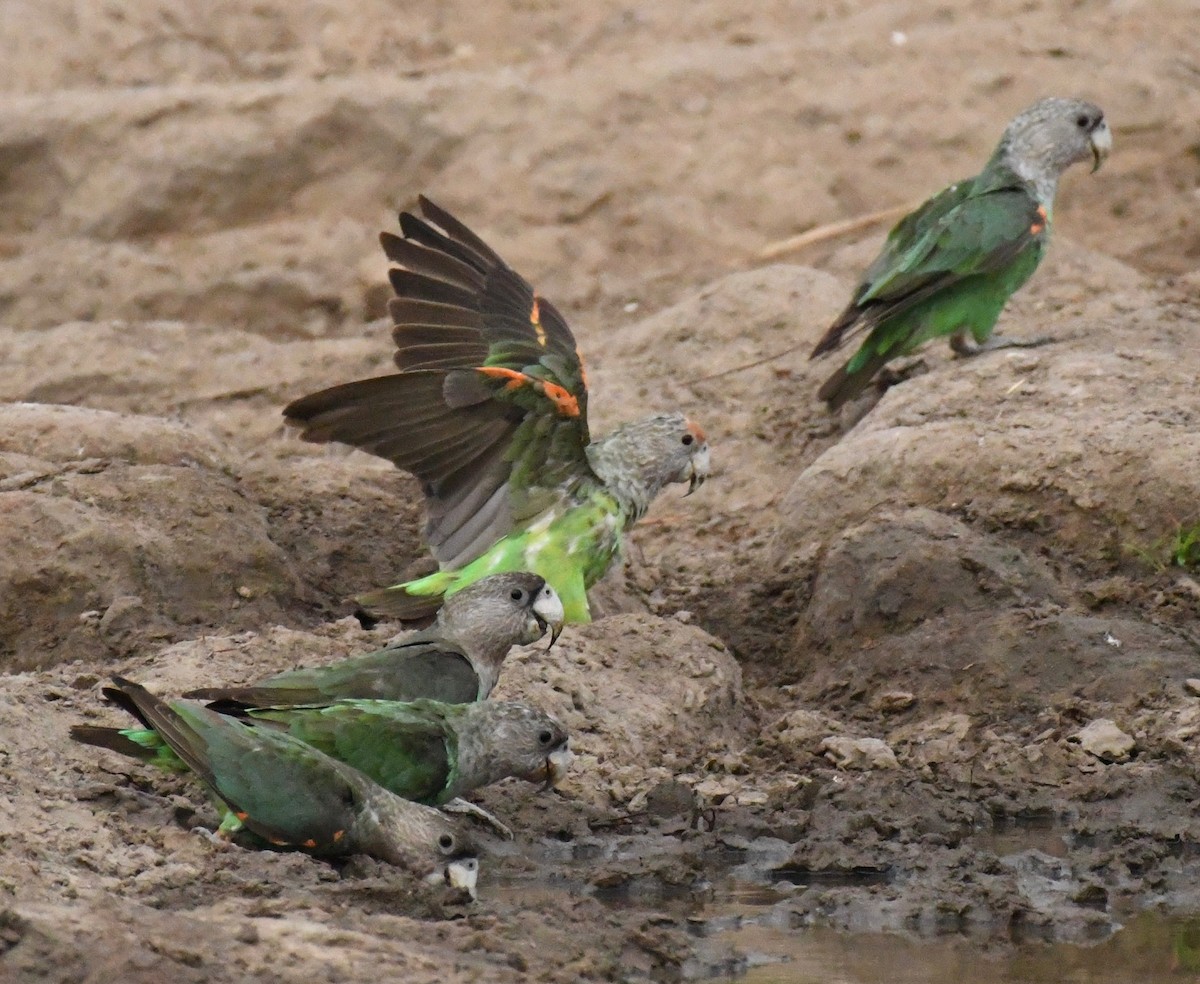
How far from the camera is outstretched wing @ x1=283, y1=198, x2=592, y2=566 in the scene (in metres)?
7.38

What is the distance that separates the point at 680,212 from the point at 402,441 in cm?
480

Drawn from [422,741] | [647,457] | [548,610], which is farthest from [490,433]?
[422,741]

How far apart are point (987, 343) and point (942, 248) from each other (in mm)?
588

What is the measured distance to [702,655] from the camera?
24.2 ft

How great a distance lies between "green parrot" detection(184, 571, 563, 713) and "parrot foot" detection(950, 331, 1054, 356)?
302 centimetres

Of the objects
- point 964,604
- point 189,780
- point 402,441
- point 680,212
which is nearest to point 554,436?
point 402,441

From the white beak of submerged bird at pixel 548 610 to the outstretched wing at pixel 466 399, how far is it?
2.75 ft

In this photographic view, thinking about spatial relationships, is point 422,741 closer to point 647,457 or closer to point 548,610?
point 548,610

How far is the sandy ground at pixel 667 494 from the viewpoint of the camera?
5699 mm

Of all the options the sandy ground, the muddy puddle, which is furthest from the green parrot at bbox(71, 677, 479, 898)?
the muddy puddle

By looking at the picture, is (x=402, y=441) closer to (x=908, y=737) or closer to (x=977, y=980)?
→ (x=908, y=737)

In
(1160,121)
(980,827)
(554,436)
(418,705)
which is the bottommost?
(980,827)

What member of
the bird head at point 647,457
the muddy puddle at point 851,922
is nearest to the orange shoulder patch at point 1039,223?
the bird head at point 647,457

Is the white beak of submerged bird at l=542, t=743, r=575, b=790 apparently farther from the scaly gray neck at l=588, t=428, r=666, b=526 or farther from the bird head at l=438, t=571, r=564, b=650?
the scaly gray neck at l=588, t=428, r=666, b=526
